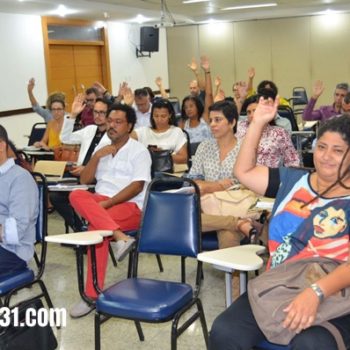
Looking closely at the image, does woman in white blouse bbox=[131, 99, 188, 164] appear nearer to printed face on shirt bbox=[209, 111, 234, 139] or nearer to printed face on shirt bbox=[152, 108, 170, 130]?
printed face on shirt bbox=[152, 108, 170, 130]

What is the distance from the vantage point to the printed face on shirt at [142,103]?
5.76 metres

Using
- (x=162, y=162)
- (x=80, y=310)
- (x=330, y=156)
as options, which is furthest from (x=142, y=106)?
(x=330, y=156)

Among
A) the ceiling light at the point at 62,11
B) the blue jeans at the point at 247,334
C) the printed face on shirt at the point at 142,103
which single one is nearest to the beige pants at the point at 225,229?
the blue jeans at the point at 247,334

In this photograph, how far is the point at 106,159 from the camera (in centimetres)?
344

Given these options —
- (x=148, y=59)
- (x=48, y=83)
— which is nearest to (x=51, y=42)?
(x=48, y=83)

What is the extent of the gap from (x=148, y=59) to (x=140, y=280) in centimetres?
974

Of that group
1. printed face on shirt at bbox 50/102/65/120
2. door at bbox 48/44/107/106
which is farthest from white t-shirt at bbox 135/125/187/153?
door at bbox 48/44/107/106

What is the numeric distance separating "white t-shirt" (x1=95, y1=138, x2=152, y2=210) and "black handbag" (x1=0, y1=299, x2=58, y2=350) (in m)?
1.13

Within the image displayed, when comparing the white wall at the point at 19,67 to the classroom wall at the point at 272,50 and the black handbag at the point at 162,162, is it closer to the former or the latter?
the classroom wall at the point at 272,50

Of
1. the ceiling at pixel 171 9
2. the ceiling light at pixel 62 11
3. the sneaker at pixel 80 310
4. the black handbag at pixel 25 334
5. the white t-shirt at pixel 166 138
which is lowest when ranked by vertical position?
the sneaker at pixel 80 310

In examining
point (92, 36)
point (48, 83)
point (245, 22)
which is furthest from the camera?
point (245, 22)

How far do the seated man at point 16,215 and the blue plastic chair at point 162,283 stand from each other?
534mm

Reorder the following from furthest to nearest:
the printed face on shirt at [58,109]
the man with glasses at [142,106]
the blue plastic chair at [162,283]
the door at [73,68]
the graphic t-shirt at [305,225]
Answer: the door at [73,68] → the man with glasses at [142,106] → the printed face on shirt at [58,109] → the blue plastic chair at [162,283] → the graphic t-shirt at [305,225]

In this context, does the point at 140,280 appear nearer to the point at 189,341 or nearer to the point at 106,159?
the point at 189,341
